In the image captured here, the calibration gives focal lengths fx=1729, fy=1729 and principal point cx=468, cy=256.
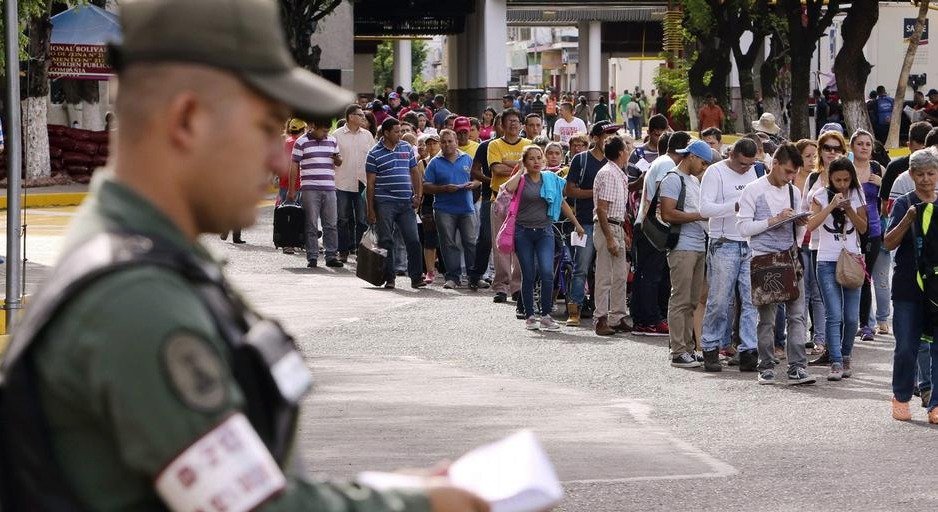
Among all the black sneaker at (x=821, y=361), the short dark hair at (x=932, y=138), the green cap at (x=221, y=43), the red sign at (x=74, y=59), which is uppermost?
the red sign at (x=74, y=59)

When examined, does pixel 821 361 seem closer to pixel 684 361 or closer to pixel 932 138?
pixel 684 361

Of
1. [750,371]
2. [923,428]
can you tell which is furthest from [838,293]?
[923,428]

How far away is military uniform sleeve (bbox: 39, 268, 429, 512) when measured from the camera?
1858 mm

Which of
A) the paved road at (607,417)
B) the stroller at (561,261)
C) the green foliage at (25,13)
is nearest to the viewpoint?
the paved road at (607,417)

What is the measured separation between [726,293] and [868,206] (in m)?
1.51

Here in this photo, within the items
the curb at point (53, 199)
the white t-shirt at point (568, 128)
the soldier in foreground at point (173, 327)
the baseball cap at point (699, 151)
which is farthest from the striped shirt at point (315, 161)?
the soldier in foreground at point (173, 327)

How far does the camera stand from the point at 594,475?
324 inches

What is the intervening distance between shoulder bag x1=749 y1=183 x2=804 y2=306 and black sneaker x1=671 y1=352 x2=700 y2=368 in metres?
0.97

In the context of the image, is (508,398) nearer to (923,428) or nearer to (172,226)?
(923,428)

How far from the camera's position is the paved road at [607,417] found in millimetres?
8062

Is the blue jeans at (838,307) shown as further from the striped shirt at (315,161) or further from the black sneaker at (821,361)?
the striped shirt at (315,161)

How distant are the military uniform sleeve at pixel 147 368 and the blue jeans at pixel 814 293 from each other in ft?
34.8

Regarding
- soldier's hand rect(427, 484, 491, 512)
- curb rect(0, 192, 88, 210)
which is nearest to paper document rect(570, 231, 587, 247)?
soldier's hand rect(427, 484, 491, 512)

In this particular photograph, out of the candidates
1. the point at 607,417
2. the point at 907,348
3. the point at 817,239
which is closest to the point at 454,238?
the point at 817,239
